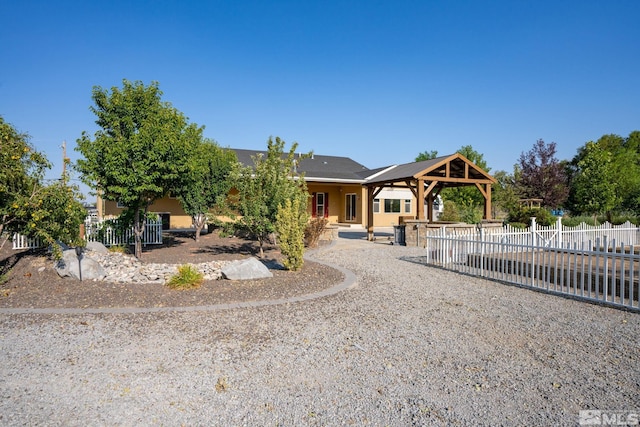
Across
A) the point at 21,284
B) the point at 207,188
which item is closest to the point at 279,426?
the point at 21,284

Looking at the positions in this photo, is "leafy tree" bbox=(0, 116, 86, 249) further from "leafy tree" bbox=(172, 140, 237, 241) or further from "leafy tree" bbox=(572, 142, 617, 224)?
"leafy tree" bbox=(572, 142, 617, 224)

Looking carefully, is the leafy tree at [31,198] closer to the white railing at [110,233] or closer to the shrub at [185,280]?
the shrub at [185,280]

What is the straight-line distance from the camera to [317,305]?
650 cm

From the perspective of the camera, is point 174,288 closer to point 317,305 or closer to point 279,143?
point 317,305

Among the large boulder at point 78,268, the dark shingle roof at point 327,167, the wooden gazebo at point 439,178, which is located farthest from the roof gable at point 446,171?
the large boulder at point 78,268

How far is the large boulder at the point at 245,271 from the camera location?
327 inches

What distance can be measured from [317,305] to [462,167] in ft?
44.3

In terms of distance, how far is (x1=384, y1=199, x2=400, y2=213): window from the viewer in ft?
92.1

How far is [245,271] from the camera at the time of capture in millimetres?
8398

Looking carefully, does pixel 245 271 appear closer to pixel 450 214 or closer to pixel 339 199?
pixel 450 214

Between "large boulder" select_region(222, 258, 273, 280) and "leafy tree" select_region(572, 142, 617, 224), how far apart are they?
2249cm

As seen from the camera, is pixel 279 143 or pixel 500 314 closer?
pixel 500 314

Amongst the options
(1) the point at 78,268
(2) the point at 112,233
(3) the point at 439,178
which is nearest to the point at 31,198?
(1) the point at 78,268

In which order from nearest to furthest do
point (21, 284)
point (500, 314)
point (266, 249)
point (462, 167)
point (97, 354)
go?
point (97, 354) → point (500, 314) → point (21, 284) → point (266, 249) → point (462, 167)
